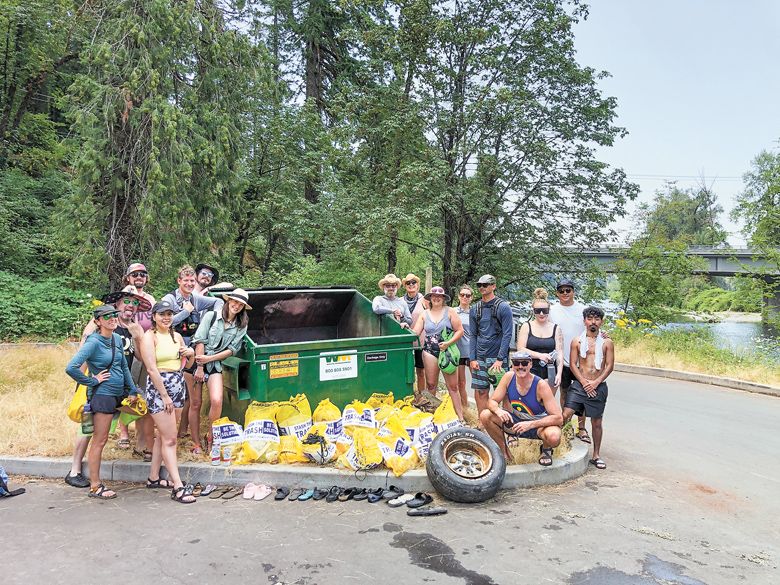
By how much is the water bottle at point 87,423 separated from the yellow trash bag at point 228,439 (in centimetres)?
100

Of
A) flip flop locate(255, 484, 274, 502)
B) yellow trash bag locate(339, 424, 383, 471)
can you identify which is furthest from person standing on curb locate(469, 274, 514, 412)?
flip flop locate(255, 484, 274, 502)

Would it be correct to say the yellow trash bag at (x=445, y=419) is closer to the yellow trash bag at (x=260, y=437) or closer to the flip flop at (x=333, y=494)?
the flip flop at (x=333, y=494)

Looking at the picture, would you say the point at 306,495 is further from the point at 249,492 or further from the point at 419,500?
the point at 419,500

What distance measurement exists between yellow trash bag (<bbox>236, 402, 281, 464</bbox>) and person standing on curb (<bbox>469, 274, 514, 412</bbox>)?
2.17 m

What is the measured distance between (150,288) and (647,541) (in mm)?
11906

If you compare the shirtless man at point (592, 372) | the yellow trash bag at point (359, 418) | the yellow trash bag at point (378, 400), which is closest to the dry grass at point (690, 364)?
the shirtless man at point (592, 372)

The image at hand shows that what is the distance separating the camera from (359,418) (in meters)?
5.28

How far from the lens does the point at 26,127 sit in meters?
18.7

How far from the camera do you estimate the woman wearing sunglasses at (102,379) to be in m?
4.39

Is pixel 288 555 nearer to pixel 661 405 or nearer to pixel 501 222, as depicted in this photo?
pixel 661 405

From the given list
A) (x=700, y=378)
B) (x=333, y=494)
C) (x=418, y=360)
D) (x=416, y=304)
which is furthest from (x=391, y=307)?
(x=700, y=378)

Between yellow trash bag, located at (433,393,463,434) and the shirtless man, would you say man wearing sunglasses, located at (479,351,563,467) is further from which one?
the shirtless man

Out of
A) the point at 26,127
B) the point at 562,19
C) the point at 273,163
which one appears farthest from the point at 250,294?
the point at 26,127

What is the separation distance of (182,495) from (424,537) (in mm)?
2033
